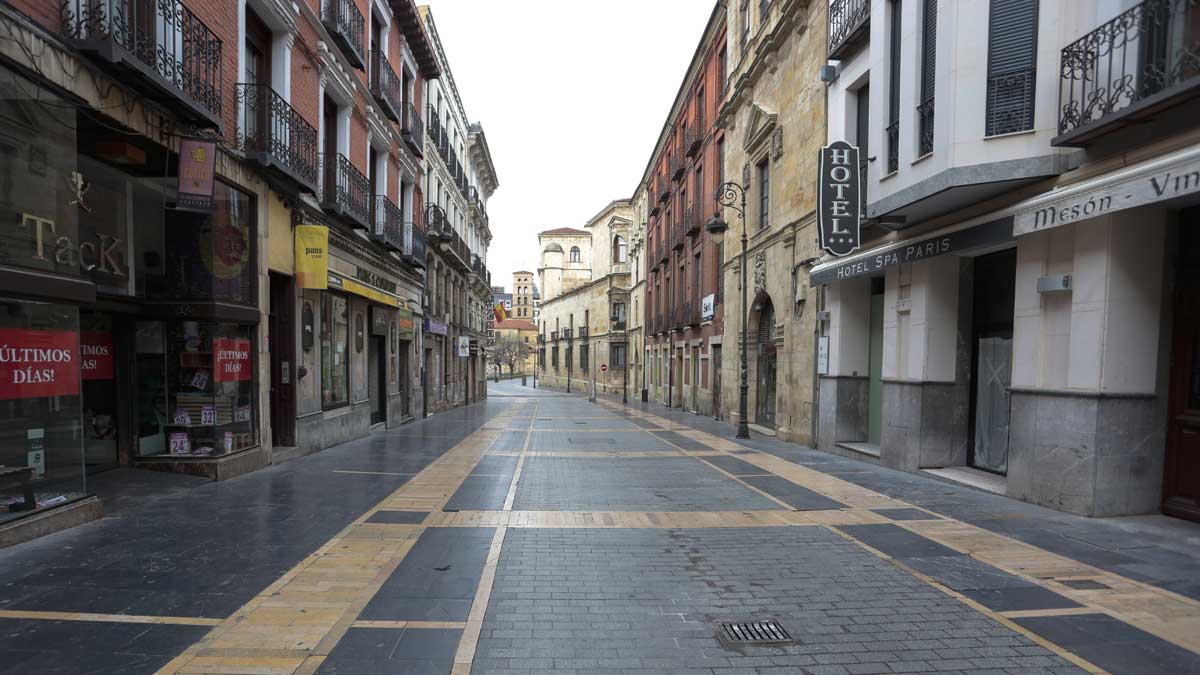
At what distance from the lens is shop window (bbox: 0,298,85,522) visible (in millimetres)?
5531

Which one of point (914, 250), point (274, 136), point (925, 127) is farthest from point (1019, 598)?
point (274, 136)

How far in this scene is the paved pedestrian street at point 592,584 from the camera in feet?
11.8

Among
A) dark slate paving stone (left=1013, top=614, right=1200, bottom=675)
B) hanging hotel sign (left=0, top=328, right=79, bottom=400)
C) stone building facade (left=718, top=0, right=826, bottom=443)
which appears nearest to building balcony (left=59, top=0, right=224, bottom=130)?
hanging hotel sign (left=0, top=328, right=79, bottom=400)

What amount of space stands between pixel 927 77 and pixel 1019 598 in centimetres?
805

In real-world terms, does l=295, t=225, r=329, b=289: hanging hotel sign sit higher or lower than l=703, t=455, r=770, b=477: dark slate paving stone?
higher

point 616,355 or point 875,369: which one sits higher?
point 875,369

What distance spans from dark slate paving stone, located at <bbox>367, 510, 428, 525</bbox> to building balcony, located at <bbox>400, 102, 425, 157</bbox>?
14.7 m

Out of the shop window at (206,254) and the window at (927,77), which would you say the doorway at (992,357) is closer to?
the window at (927,77)

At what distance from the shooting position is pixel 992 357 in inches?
366

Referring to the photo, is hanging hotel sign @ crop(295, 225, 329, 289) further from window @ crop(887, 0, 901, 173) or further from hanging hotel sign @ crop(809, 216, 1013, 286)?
window @ crop(887, 0, 901, 173)

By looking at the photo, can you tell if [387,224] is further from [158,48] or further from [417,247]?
[158,48]

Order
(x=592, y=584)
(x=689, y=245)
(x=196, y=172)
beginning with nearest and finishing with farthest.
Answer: (x=592, y=584)
(x=196, y=172)
(x=689, y=245)

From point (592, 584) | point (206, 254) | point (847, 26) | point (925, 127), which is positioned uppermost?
point (847, 26)

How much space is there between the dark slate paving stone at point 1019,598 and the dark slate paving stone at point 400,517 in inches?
216
